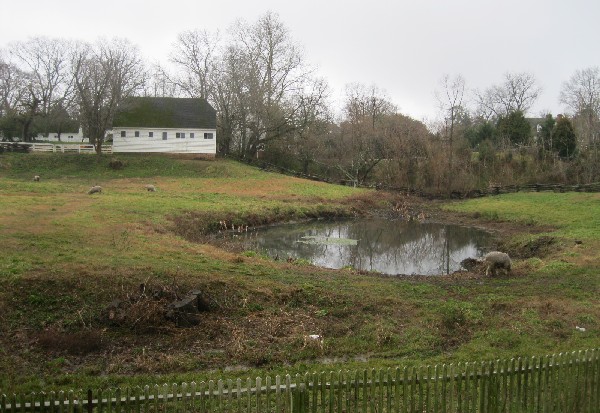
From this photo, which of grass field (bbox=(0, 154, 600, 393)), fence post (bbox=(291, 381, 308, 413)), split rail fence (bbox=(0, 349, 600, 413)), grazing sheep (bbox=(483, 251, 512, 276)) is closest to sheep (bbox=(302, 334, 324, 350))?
grass field (bbox=(0, 154, 600, 393))

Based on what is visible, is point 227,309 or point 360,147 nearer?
point 227,309

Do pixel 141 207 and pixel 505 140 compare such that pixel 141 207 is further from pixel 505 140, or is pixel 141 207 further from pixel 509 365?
pixel 505 140

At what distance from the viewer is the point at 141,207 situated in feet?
96.5

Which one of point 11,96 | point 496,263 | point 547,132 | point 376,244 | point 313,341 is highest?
point 11,96

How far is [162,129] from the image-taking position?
57812 mm

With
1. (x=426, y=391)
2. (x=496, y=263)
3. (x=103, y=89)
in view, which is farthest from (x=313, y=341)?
(x=103, y=89)

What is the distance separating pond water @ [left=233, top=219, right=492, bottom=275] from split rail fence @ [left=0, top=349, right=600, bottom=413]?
14.1m

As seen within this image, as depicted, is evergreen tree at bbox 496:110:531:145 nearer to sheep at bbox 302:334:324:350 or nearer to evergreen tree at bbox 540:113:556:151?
evergreen tree at bbox 540:113:556:151

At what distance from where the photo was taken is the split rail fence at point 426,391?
6.62m

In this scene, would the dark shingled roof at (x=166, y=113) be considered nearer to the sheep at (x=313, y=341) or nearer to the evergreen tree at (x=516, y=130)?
the evergreen tree at (x=516, y=130)

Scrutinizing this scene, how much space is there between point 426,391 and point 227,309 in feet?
22.3

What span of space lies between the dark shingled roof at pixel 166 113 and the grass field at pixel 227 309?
33614 mm

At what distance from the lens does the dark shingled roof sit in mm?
57812

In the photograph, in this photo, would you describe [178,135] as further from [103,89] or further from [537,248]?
[537,248]
